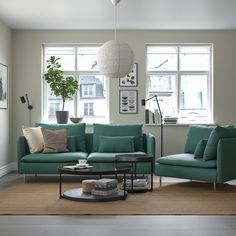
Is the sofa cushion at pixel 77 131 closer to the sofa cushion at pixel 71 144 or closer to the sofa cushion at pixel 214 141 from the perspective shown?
the sofa cushion at pixel 71 144

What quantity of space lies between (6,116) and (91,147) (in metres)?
1.65

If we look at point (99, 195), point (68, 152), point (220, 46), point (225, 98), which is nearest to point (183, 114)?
point (225, 98)

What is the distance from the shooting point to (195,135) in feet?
23.1

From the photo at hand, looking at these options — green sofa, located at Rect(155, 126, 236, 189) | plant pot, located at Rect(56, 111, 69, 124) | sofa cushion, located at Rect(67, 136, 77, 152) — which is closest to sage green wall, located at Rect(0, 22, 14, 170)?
plant pot, located at Rect(56, 111, 69, 124)

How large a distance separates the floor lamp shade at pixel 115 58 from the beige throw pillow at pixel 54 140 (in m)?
1.66

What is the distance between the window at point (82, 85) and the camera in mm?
8617

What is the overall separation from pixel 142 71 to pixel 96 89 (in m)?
0.94

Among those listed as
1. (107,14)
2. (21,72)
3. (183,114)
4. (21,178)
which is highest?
(107,14)

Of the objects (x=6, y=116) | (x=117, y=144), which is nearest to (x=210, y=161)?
(x=117, y=144)

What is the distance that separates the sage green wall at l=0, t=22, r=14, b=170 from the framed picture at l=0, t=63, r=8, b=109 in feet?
0.29

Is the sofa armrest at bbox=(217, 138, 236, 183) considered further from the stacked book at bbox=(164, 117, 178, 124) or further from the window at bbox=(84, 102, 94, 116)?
the window at bbox=(84, 102, 94, 116)

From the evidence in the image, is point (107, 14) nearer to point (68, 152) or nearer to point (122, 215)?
point (68, 152)

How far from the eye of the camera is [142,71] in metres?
8.48

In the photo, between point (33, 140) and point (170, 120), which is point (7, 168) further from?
point (170, 120)
